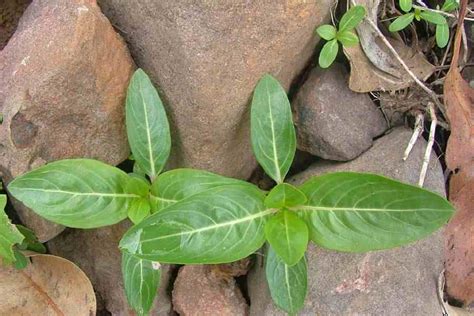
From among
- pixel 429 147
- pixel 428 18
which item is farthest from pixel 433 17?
pixel 429 147

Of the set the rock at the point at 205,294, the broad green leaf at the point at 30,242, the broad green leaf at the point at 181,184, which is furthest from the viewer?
the rock at the point at 205,294

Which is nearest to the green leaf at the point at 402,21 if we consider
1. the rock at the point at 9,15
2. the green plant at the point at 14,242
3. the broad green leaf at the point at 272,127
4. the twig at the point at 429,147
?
the twig at the point at 429,147

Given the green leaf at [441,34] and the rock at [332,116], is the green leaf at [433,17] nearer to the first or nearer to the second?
the green leaf at [441,34]

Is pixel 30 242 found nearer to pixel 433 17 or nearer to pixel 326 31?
pixel 326 31

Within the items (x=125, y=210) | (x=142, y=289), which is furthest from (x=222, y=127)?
(x=142, y=289)

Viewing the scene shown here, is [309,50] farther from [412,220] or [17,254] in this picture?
[17,254]

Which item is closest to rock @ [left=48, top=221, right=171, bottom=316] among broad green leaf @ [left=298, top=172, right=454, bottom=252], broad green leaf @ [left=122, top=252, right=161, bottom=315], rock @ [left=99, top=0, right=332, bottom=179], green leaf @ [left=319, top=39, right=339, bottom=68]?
broad green leaf @ [left=122, top=252, right=161, bottom=315]
